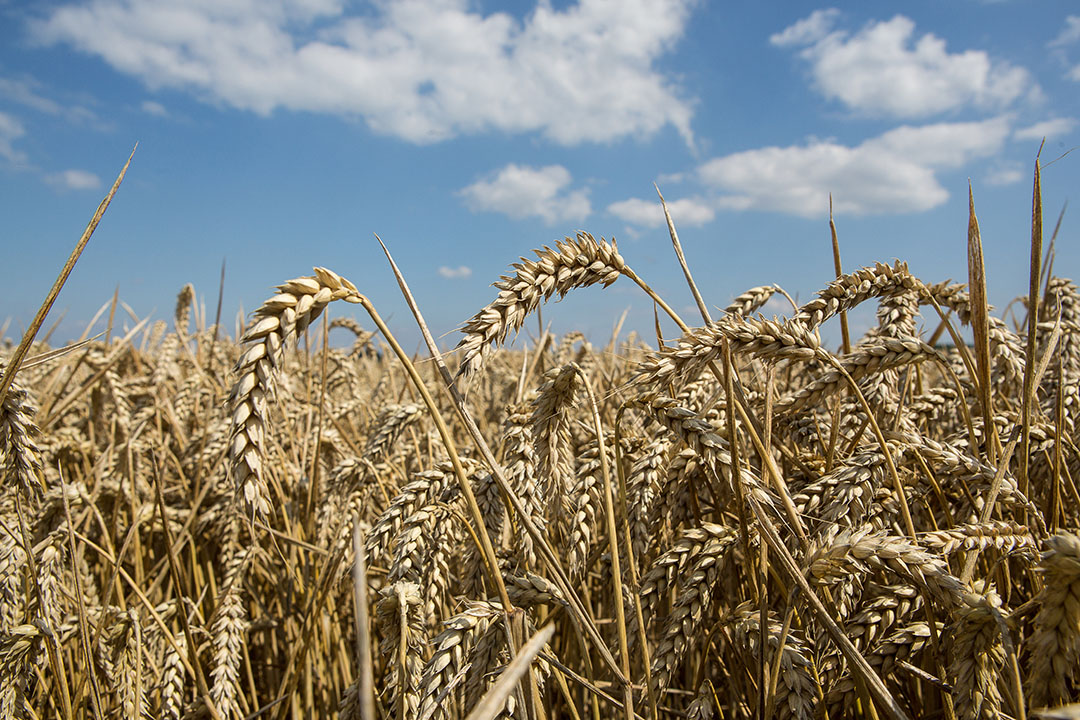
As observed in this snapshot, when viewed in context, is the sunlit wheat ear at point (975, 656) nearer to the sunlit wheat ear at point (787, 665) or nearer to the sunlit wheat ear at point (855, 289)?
the sunlit wheat ear at point (787, 665)

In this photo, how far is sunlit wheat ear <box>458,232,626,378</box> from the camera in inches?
37.2

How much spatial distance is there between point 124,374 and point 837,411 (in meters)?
5.42

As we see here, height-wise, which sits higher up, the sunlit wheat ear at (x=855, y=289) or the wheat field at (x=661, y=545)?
the sunlit wheat ear at (x=855, y=289)

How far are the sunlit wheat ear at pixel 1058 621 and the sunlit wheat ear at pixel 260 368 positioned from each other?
3.27 ft

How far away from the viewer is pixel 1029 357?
1.20 metres

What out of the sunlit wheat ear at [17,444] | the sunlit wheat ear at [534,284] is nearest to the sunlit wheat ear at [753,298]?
the sunlit wheat ear at [534,284]

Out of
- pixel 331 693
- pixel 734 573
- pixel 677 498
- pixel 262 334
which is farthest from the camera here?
pixel 331 693

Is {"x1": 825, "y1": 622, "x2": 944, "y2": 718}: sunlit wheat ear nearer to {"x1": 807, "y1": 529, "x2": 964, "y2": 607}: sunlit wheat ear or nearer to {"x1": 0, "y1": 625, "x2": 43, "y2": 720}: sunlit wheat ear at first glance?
{"x1": 807, "y1": 529, "x2": 964, "y2": 607}: sunlit wheat ear

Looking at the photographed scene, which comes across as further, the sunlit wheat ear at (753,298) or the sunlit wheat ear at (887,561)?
the sunlit wheat ear at (753,298)

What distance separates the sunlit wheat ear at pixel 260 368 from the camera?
0.73m

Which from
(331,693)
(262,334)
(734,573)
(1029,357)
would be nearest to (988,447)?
(1029,357)

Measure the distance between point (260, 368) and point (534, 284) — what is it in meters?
0.46

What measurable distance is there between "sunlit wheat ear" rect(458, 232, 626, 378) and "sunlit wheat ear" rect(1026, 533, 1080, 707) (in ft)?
2.59

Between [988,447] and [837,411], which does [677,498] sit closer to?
[837,411]
